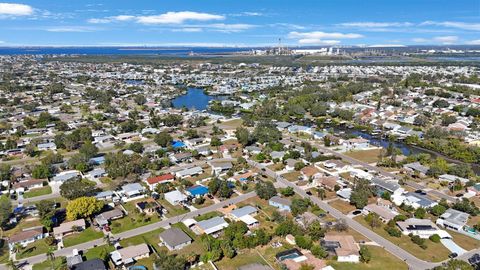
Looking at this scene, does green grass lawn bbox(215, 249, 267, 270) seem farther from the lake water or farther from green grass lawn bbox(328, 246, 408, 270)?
the lake water

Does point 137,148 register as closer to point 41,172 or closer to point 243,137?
point 41,172

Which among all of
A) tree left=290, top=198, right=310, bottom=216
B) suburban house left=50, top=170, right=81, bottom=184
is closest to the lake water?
suburban house left=50, top=170, right=81, bottom=184

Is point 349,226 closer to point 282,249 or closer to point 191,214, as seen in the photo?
point 282,249

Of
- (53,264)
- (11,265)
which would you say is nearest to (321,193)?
(53,264)

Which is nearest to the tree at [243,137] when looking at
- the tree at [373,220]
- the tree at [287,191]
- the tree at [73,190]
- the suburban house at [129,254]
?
the tree at [287,191]

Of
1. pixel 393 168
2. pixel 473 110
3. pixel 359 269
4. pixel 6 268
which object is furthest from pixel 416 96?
pixel 6 268

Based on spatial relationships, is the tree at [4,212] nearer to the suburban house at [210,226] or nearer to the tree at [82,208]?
the tree at [82,208]
